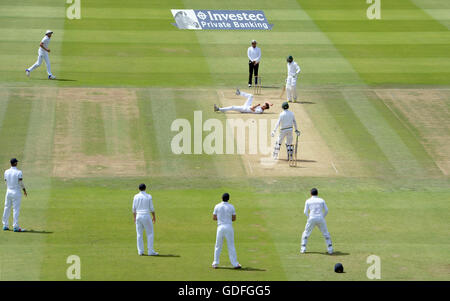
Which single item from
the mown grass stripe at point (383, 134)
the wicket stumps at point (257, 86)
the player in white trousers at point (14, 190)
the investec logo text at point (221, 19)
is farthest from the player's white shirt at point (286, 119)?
the investec logo text at point (221, 19)

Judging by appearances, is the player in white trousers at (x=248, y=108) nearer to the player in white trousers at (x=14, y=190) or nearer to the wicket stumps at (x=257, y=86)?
the wicket stumps at (x=257, y=86)

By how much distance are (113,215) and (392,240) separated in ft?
27.1

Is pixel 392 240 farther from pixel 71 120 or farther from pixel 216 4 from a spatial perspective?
pixel 216 4

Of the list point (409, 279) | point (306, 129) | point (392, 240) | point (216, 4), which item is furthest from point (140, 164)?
point (216, 4)

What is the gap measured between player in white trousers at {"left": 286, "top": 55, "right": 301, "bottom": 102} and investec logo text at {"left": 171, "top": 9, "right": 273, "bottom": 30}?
503 inches

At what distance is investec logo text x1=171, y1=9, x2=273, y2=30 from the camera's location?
163 feet

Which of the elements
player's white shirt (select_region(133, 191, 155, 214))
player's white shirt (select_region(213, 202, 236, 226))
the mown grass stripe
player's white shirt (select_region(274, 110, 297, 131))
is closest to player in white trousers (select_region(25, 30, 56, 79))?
the mown grass stripe

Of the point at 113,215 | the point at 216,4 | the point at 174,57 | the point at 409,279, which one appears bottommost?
the point at 409,279

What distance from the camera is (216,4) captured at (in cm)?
5272

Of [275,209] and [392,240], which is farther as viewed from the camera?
[275,209]

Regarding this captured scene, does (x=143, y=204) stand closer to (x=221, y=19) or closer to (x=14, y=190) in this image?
(x=14, y=190)

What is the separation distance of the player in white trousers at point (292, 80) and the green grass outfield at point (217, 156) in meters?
0.68

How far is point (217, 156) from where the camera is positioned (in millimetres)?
32125

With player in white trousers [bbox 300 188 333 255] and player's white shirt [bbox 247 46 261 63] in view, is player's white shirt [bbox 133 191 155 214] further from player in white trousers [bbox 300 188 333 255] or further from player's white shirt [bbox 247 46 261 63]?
player's white shirt [bbox 247 46 261 63]
